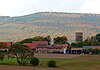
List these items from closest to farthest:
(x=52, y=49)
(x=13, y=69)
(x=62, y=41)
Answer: (x=13, y=69), (x=52, y=49), (x=62, y=41)

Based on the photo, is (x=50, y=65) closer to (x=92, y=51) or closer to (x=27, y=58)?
(x=27, y=58)

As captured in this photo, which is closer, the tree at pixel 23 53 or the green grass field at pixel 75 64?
the green grass field at pixel 75 64

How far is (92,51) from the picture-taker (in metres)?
134

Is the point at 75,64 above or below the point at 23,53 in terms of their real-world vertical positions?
below

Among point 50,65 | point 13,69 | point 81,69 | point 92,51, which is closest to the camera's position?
point 13,69

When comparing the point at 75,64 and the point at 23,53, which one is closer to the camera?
the point at 75,64

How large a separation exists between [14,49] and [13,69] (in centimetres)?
1950

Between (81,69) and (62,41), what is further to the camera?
(62,41)

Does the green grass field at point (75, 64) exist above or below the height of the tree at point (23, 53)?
below

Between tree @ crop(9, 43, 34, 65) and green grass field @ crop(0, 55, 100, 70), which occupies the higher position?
tree @ crop(9, 43, 34, 65)

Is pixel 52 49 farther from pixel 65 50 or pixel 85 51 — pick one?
pixel 85 51

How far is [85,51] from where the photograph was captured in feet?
475

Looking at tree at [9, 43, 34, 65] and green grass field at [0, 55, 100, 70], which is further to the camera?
tree at [9, 43, 34, 65]

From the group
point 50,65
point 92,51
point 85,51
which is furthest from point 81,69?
point 85,51
